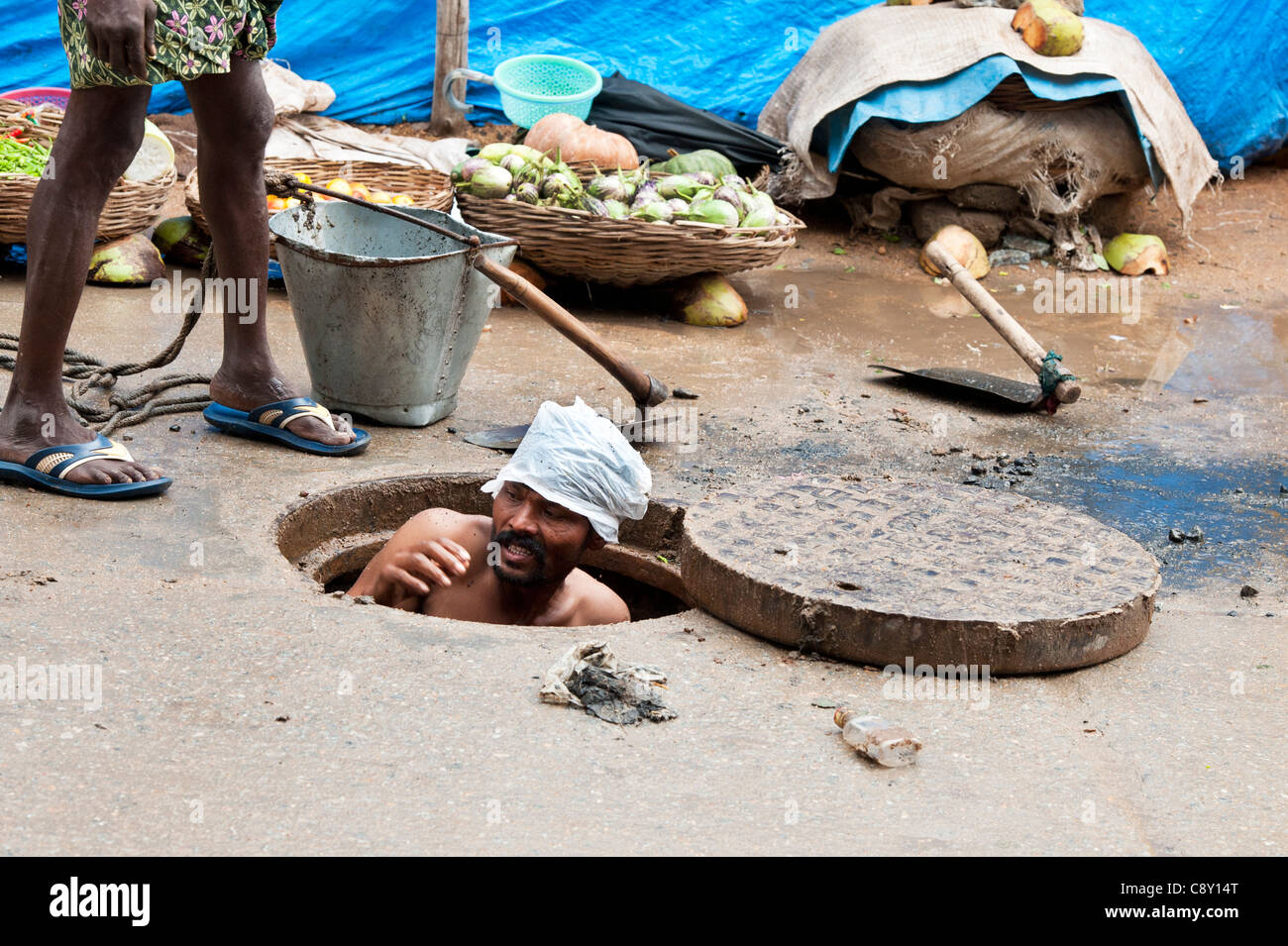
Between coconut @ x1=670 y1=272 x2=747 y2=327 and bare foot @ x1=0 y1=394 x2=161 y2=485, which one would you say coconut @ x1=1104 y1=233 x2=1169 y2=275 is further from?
bare foot @ x1=0 y1=394 x2=161 y2=485

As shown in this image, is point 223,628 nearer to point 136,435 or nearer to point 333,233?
point 136,435

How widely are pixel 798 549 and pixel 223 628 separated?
1324mm

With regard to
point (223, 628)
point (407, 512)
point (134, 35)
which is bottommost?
point (407, 512)

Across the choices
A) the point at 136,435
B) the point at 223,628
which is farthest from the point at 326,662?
the point at 136,435

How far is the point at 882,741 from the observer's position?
233 cm

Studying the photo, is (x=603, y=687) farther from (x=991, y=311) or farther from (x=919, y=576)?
(x=991, y=311)

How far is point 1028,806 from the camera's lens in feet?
7.31

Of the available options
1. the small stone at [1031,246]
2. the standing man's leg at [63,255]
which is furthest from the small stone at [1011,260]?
the standing man's leg at [63,255]

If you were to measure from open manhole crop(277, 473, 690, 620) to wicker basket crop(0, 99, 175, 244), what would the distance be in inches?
91.4

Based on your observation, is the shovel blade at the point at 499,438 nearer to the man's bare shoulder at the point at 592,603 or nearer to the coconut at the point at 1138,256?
the man's bare shoulder at the point at 592,603

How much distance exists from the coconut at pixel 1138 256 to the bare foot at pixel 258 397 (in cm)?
558

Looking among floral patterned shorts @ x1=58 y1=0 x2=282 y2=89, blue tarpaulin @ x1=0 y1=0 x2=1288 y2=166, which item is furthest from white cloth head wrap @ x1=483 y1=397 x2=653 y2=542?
blue tarpaulin @ x1=0 y1=0 x2=1288 y2=166

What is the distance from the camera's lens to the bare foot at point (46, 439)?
3271 millimetres

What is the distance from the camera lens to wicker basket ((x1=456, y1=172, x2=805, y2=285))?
569 centimetres
